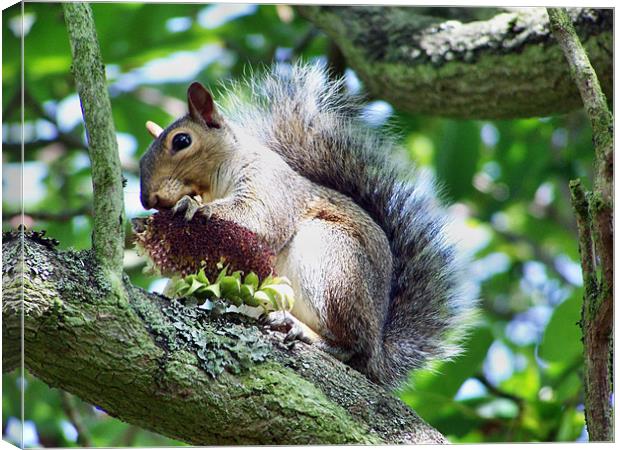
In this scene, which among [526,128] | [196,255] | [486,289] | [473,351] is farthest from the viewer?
[486,289]

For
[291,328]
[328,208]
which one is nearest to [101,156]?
[291,328]

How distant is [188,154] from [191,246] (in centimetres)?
47

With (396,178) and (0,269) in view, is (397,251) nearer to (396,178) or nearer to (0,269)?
(396,178)

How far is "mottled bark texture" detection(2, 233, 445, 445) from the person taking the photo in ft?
6.35

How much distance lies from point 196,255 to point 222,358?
11.3 inches

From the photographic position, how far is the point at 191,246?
230cm

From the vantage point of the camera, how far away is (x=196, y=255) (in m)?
2.30

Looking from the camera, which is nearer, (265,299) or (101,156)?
(101,156)

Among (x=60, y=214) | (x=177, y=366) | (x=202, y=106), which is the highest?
(x=202, y=106)

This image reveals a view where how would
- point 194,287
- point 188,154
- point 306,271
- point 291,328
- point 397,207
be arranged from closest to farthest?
point 194,287 < point 291,328 < point 306,271 < point 188,154 < point 397,207

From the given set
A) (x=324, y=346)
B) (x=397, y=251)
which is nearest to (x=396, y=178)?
(x=397, y=251)

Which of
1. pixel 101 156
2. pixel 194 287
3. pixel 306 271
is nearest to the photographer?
pixel 101 156

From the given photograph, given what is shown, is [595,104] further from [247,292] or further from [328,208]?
[247,292]

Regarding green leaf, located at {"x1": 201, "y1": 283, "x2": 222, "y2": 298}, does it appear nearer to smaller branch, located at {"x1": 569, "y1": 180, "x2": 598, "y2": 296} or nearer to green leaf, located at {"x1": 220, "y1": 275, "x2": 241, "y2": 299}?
green leaf, located at {"x1": 220, "y1": 275, "x2": 241, "y2": 299}
